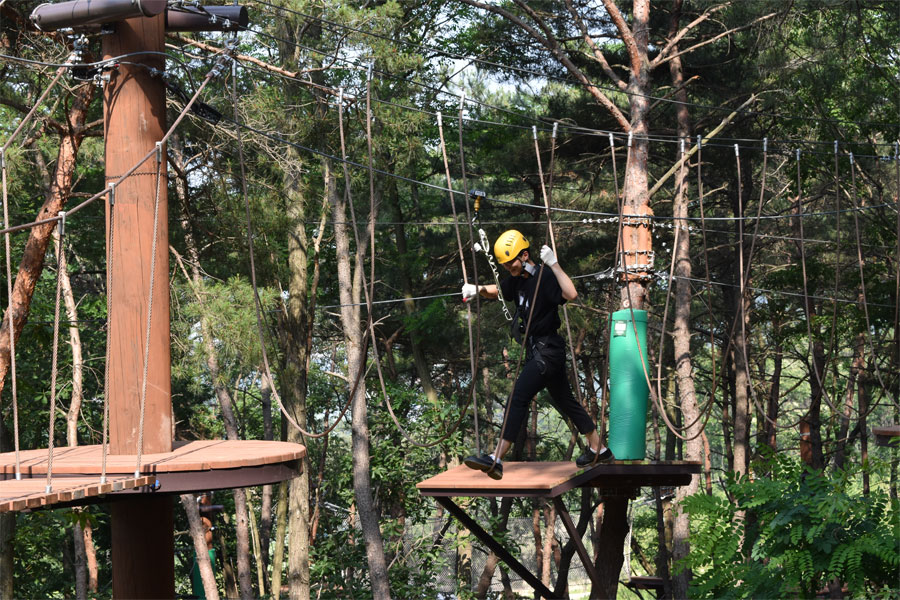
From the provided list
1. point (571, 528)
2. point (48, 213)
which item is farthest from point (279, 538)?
point (571, 528)

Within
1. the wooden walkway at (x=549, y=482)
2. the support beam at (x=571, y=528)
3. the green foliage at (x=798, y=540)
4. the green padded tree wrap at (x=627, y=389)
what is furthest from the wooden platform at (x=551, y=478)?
the green foliage at (x=798, y=540)

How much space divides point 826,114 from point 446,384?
10473 mm

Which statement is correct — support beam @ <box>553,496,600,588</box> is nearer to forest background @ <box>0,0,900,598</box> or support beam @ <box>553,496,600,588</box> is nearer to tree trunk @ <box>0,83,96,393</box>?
forest background @ <box>0,0,900,598</box>

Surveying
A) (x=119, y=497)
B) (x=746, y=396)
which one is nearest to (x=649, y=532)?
(x=746, y=396)

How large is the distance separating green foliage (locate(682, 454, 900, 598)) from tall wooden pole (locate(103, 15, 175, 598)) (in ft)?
8.77

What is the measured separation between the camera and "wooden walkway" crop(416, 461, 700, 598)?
463 centimetres

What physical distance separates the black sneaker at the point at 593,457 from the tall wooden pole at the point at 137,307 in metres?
2.50

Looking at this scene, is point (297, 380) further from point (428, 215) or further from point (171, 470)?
point (171, 470)

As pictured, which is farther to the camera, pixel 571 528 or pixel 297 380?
pixel 297 380

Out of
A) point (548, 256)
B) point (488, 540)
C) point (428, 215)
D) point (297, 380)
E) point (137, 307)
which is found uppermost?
point (428, 215)

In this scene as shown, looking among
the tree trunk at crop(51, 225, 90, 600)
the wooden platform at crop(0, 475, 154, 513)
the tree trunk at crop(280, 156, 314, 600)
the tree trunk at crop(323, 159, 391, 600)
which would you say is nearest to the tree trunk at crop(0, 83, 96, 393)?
the tree trunk at crop(51, 225, 90, 600)

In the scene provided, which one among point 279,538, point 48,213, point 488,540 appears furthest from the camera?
point 279,538

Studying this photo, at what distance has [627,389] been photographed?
20.1 feet

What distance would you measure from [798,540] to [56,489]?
3.24m
